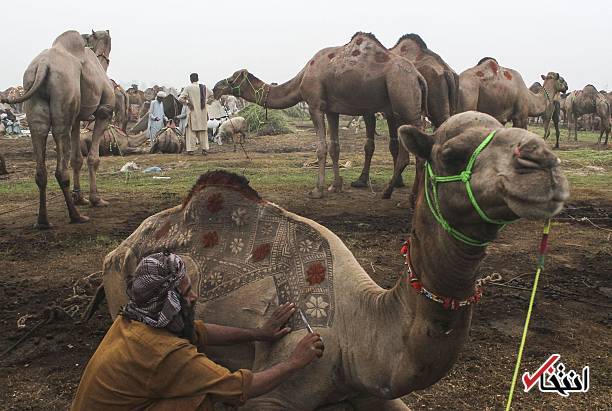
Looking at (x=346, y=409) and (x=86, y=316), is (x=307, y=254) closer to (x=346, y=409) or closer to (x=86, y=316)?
(x=346, y=409)

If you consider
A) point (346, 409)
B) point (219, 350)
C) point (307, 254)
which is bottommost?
point (346, 409)

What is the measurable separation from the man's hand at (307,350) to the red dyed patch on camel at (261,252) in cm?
58

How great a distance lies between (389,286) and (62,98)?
4695 millimetres

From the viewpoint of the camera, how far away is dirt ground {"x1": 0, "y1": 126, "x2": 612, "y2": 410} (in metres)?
3.60

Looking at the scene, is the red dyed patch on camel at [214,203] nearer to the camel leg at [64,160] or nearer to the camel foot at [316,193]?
the camel leg at [64,160]

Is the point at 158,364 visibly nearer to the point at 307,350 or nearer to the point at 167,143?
the point at 307,350

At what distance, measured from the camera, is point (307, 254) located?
2.92m

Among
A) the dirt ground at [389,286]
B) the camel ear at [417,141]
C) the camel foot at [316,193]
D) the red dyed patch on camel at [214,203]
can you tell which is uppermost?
the camel ear at [417,141]

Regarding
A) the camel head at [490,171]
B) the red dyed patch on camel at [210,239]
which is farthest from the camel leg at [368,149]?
the camel head at [490,171]

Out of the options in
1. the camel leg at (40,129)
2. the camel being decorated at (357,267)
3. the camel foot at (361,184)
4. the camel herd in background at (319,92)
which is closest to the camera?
the camel being decorated at (357,267)

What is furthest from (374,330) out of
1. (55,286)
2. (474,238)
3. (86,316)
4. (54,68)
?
(54,68)

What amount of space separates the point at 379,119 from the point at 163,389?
28447 millimetres

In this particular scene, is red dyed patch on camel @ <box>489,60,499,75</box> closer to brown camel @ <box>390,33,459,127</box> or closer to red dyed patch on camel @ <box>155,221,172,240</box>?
brown camel @ <box>390,33,459,127</box>

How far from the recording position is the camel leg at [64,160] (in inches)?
286
